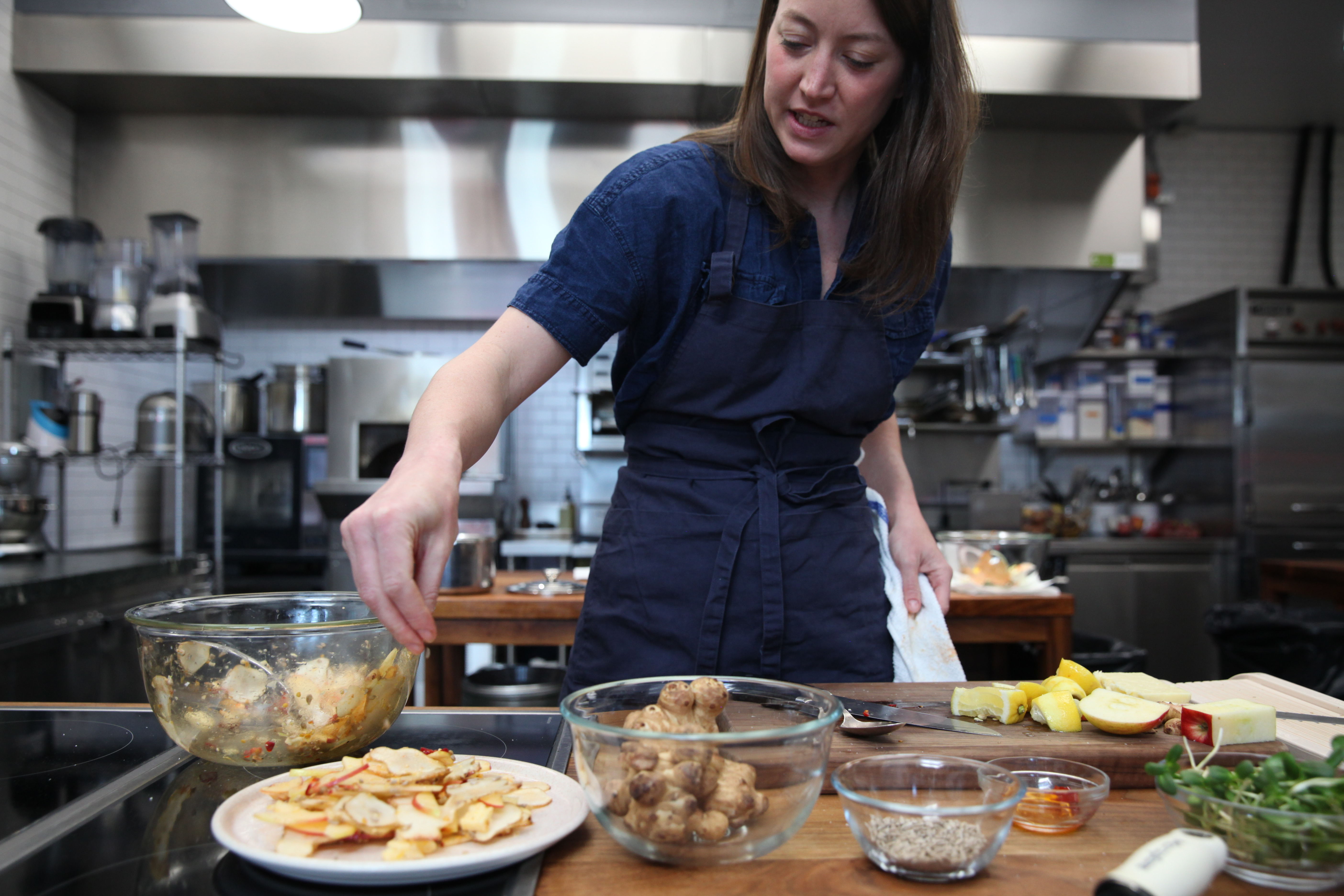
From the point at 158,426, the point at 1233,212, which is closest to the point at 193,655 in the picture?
the point at 158,426

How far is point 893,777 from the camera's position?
0.70 m

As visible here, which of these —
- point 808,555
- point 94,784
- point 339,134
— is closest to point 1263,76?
point 339,134

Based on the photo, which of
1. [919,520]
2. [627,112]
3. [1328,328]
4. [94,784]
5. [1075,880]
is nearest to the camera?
[1075,880]

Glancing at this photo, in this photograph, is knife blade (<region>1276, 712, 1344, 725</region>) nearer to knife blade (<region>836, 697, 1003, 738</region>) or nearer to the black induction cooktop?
knife blade (<region>836, 697, 1003, 738</region>)

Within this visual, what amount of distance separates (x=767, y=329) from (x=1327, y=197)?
584 cm

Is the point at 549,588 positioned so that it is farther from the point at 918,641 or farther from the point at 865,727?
the point at 865,727

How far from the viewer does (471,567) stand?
2.48m

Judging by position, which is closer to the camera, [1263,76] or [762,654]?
[762,654]

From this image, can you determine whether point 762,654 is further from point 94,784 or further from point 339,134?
point 339,134

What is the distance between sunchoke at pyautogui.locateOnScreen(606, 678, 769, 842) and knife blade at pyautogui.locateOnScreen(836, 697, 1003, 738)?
0.93 ft

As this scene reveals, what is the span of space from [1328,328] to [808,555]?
472 centimetres

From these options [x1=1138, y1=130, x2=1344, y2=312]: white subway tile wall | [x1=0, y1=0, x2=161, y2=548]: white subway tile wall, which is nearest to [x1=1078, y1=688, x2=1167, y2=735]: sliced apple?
[x1=0, y1=0, x2=161, y2=548]: white subway tile wall

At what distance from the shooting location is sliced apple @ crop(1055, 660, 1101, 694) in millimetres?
960

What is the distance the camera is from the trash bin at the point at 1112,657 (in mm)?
2480
